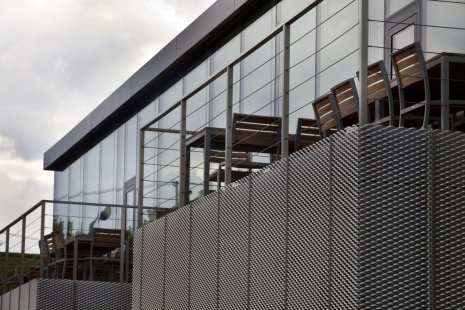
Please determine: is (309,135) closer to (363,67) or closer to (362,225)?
(363,67)

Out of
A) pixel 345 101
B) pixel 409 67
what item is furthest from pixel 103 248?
pixel 409 67

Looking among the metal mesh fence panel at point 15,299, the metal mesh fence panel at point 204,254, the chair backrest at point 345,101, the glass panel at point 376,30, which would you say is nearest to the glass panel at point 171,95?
the metal mesh fence panel at point 15,299

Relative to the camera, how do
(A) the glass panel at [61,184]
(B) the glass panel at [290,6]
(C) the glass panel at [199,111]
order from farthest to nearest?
(A) the glass panel at [61,184] < (C) the glass panel at [199,111] < (B) the glass panel at [290,6]

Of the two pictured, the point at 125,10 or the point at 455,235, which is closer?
the point at 455,235

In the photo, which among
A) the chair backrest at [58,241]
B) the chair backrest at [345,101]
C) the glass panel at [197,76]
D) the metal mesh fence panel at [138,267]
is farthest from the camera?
the glass panel at [197,76]

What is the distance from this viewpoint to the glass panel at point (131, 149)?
76.6 ft

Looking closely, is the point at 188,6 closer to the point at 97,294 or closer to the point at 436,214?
the point at 97,294

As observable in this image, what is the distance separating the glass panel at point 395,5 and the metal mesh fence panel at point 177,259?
121 inches

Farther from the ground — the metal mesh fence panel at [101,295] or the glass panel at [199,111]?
the glass panel at [199,111]

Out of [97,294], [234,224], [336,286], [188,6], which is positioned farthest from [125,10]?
[336,286]

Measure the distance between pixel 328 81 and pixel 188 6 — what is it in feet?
27.4

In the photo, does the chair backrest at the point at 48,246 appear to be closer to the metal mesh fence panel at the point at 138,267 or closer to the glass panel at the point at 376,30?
the metal mesh fence panel at the point at 138,267

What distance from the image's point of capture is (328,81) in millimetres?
15250

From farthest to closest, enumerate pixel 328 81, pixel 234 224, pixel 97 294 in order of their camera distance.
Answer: pixel 97 294 < pixel 328 81 < pixel 234 224
